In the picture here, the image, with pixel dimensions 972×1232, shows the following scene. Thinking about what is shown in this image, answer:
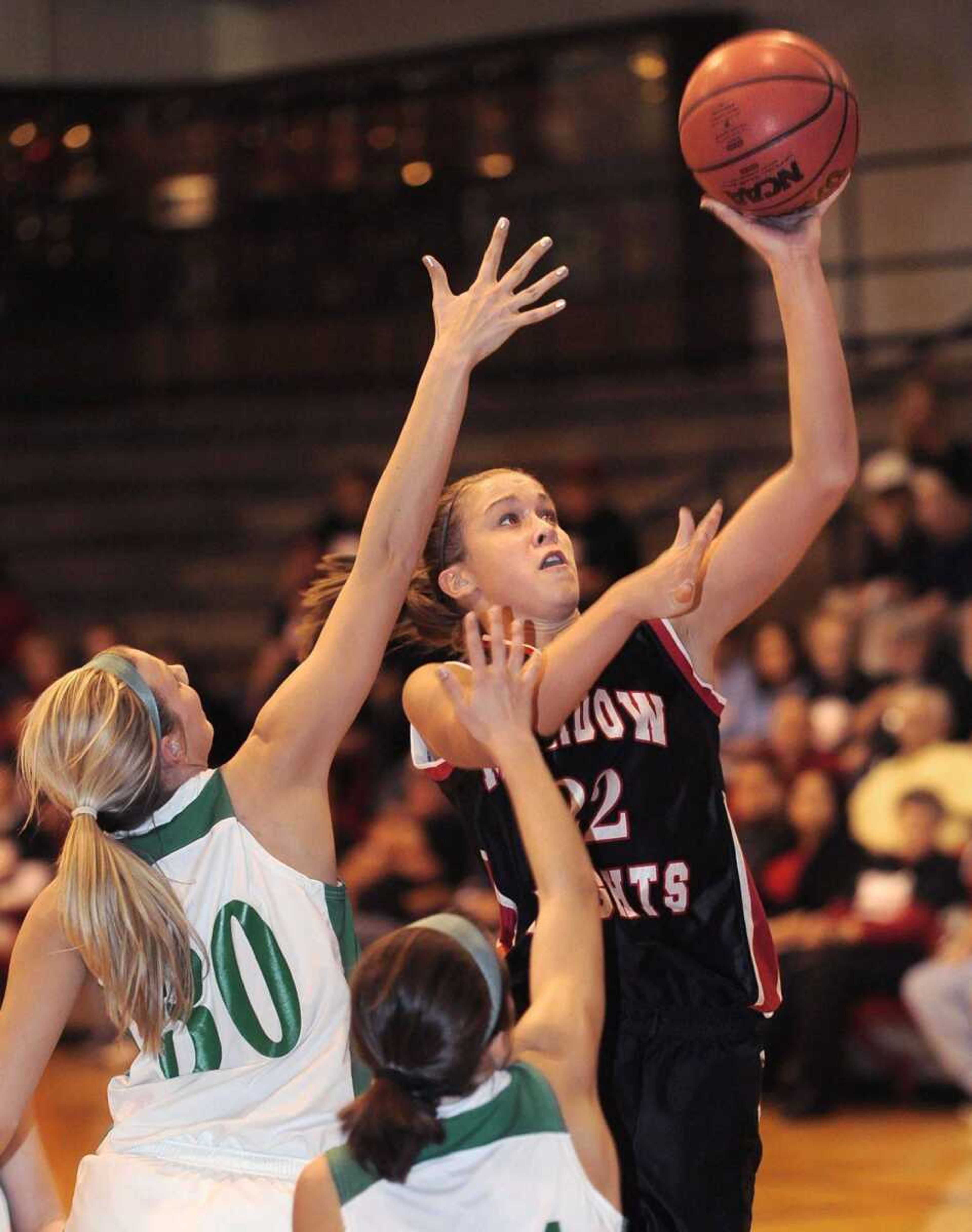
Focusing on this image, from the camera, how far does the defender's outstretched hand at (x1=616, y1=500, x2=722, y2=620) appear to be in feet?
9.04

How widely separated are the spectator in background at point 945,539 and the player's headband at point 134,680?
614cm

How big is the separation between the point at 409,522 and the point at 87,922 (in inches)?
28.8

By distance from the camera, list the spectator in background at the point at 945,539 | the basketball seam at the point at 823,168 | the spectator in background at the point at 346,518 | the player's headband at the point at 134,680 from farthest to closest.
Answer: the spectator in background at the point at 346,518, the spectator in background at the point at 945,539, the basketball seam at the point at 823,168, the player's headband at the point at 134,680

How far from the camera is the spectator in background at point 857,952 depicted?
23.3ft

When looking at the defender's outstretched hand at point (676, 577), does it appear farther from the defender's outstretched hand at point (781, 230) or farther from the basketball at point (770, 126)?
the basketball at point (770, 126)

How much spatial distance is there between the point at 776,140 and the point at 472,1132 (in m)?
1.88

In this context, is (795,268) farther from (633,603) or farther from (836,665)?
(836,665)

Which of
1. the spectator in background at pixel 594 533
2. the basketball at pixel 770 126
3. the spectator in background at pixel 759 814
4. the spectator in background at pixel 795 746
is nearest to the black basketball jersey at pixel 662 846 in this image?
the basketball at pixel 770 126

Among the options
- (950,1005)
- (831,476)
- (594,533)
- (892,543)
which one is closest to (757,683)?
(892,543)

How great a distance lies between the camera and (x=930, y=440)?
9055mm

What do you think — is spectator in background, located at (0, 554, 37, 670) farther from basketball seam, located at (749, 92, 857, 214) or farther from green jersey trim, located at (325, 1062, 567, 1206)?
green jersey trim, located at (325, 1062, 567, 1206)

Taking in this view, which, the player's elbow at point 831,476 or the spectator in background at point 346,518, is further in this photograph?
the spectator in background at point 346,518

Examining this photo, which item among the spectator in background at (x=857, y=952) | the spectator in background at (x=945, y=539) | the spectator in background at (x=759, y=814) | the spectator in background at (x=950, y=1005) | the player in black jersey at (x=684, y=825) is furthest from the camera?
the spectator in background at (x=945, y=539)

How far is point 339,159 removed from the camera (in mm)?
12789
